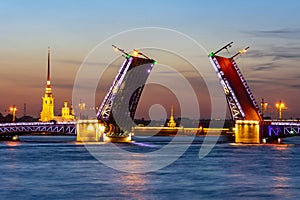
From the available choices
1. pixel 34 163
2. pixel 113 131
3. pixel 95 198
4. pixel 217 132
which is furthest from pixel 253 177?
pixel 217 132

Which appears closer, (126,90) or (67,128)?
(126,90)

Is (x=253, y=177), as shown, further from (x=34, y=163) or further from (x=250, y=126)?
(x=250, y=126)

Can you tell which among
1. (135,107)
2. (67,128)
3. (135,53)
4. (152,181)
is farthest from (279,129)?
(152,181)

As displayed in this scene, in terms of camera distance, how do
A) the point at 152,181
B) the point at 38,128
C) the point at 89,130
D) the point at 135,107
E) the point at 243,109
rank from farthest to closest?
1. the point at 38,128
2. the point at 89,130
3. the point at 243,109
4. the point at 135,107
5. the point at 152,181

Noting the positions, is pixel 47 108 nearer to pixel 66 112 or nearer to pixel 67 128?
pixel 66 112

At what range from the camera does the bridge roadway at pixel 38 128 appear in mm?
92562

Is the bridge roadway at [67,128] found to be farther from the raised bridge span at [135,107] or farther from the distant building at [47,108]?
the distant building at [47,108]

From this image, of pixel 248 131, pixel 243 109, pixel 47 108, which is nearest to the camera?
pixel 243 109

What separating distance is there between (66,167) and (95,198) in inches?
615

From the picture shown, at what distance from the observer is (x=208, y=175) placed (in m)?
38.5

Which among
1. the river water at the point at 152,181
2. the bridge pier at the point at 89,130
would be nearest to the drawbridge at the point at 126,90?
the bridge pier at the point at 89,130

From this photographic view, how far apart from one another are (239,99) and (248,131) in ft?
28.3

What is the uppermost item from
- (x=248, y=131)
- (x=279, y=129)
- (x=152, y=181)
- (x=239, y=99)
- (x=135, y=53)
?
(x=135, y=53)

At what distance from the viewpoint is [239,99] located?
75.8 metres
